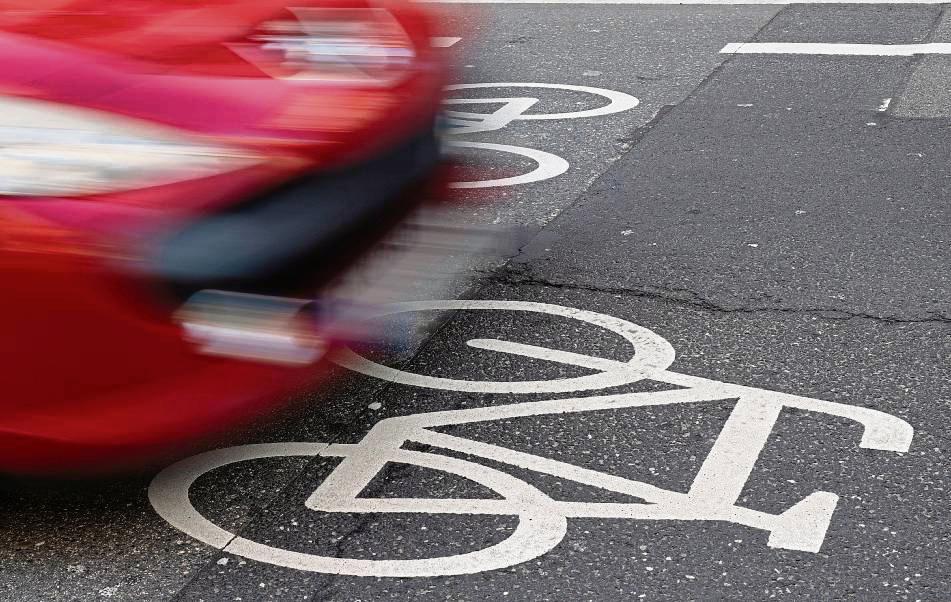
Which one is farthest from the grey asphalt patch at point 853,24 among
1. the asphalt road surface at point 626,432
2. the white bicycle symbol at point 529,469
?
the white bicycle symbol at point 529,469

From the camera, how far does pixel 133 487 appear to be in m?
3.32

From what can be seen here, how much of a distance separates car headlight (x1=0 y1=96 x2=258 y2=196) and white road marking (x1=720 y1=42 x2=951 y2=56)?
5585 mm

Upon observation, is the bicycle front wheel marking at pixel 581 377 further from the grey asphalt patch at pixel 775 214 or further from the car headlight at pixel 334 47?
the car headlight at pixel 334 47

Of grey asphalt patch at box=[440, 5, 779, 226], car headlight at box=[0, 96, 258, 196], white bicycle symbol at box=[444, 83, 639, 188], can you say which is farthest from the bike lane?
car headlight at box=[0, 96, 258, 196]

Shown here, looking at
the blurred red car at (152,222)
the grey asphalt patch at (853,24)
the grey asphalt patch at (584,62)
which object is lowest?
the grey asphalt patch at (584,62)

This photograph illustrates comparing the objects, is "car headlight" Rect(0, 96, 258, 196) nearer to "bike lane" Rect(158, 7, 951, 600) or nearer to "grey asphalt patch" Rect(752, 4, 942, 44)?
"bike lane" Rect(158, 7, 951, 600)

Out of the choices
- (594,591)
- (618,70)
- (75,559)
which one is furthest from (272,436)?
(618,70)

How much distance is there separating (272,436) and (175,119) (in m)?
0.99

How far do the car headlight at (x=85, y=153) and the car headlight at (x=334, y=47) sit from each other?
0.43 m

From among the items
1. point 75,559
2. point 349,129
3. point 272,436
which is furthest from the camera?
point 272,436

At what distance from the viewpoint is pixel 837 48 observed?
7.79m

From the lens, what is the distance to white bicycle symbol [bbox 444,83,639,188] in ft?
18.8

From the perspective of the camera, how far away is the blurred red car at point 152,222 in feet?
9.21

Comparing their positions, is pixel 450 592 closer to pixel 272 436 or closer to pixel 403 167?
pixel 272 436
